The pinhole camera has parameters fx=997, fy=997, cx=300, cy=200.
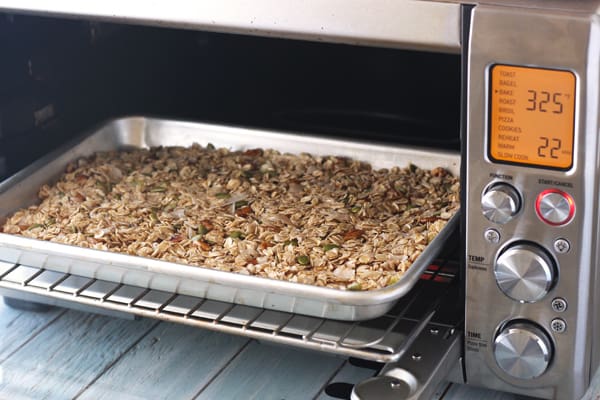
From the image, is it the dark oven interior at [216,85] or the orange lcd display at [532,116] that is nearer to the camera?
the orange lcd display at [532,116]

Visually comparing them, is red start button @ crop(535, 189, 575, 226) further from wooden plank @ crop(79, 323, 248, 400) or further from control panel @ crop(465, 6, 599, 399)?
wooden plank @ crop(79, 323, 248, 400)

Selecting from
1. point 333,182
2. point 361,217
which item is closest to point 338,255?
point 361,217

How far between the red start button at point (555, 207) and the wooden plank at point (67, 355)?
53 centimetres

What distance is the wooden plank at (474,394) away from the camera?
1064 millimetres

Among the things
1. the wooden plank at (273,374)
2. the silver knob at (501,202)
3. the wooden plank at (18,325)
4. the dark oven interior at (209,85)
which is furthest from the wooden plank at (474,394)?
the wooden plank at (18,325)

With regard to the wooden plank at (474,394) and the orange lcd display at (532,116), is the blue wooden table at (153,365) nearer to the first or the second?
the wooden plank at (474,394)

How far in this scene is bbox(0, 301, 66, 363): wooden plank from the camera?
3.95 ft

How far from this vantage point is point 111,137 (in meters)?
1.41

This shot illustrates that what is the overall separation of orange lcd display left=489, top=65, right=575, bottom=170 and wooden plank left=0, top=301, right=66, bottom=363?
2.07ft

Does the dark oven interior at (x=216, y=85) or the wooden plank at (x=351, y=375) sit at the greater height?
the dark oven interior at (x=216, y=85)

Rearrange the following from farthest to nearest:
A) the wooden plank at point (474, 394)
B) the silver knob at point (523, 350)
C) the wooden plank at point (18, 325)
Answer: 1. the wooden plank at point (18, 325)
2. the wooden plank at point (474, 394)
3. the silver knob at point (523, 350)

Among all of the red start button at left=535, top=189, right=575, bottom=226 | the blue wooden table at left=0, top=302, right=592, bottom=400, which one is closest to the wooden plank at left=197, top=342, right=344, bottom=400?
the blue wooden table at left=0, top=302, right=592, bottom=400

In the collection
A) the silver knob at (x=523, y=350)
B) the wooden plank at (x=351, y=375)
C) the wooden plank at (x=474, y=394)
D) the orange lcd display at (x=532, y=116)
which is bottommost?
the wooden plank at (x=474, y=394)

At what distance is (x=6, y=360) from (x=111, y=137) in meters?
0.38
